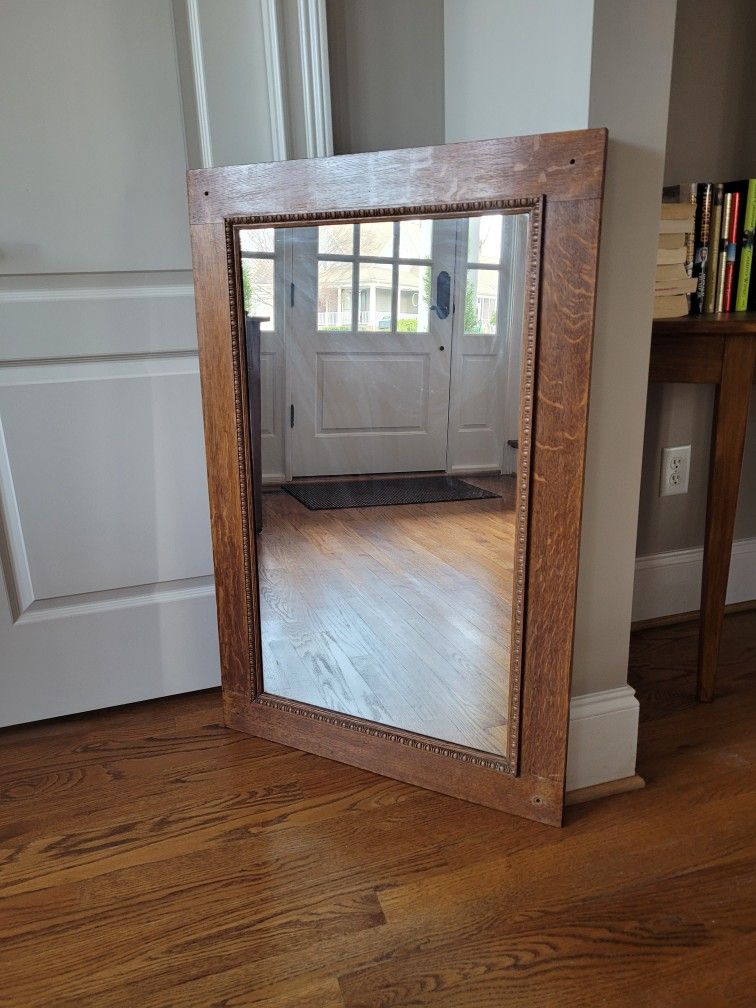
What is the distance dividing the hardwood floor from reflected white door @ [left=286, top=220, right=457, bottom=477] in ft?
2.07

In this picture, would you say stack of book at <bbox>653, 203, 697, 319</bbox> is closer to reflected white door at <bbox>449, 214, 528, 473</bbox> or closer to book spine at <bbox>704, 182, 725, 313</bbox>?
book spine at <bbox>704, 182, 725, 313</bbox>

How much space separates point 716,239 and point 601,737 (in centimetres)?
111

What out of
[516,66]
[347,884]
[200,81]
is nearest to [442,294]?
[516,66]

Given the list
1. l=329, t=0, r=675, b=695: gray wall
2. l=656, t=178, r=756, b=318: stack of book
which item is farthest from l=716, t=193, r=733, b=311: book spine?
l=329, t=0, r=675, b=695: gray wall

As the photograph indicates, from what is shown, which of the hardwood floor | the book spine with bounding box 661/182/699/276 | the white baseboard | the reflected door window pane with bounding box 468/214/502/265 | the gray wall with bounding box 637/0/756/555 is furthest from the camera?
the white baseboard

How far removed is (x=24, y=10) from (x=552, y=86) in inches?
36.7

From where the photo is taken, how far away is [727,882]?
116cm

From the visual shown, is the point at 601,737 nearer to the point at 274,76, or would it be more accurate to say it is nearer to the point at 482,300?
the point at 482,300

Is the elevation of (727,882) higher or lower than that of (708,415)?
lower

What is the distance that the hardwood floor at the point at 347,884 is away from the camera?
100 cm

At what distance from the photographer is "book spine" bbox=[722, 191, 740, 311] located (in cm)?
161

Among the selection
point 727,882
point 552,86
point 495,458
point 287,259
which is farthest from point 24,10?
point 727,882

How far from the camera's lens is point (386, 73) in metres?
1.52

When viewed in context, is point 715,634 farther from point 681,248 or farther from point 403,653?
point 681,248
